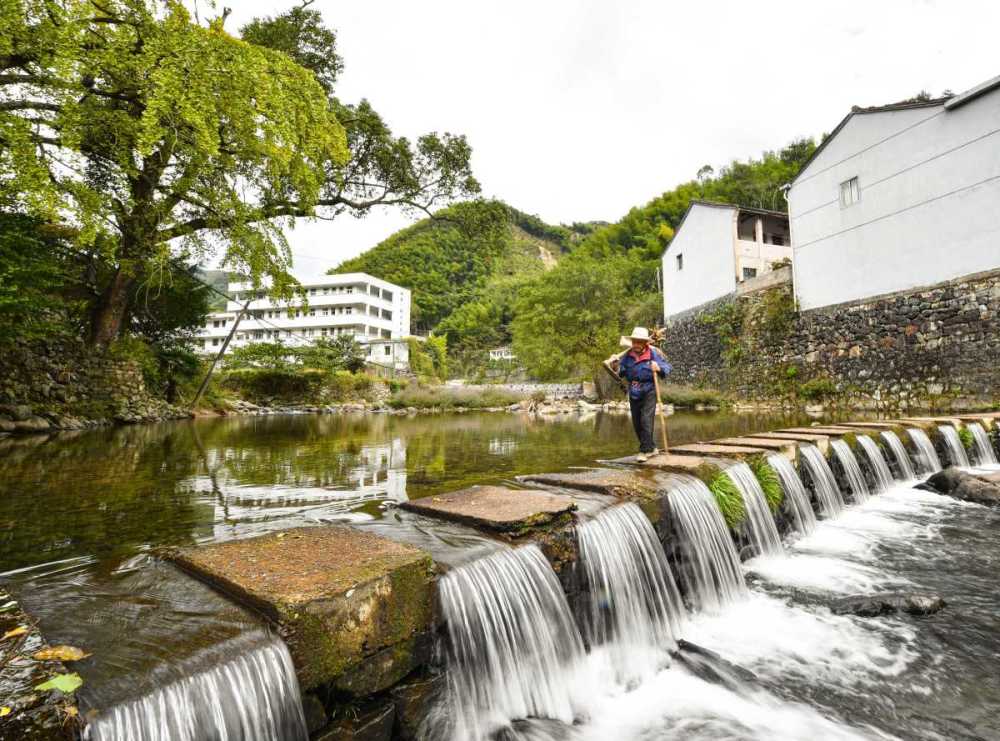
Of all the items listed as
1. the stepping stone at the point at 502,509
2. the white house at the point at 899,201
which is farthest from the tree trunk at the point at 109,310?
the white house at the point at 899,201

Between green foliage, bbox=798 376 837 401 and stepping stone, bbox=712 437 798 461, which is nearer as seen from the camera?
stepping stone, bbox=712 437 798 461

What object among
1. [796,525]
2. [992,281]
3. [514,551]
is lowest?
[796,525]

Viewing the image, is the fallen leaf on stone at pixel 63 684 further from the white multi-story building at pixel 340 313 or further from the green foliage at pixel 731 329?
the white multi-story building at pixel 340 313

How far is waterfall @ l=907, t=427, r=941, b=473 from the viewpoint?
307 inches

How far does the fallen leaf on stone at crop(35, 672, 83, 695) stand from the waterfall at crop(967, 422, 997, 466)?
1185 cm

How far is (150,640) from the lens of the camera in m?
1.62

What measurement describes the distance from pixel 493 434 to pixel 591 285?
70.3 ft

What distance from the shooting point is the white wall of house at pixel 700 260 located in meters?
26.0

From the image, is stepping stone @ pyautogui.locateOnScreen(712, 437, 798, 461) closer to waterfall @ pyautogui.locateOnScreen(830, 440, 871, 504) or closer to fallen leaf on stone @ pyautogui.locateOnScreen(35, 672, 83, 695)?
waterfall @ pyautogui.locateOnScreen(830, 440, 871, 504)

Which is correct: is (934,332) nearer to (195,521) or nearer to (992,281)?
(992,281)

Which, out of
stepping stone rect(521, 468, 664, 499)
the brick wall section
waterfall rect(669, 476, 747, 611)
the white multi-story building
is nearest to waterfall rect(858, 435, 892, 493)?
waterfall rect(669, 476, 747, 611)

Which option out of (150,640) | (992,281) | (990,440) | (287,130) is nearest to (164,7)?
(287,130)

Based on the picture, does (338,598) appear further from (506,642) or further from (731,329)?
(731,329)

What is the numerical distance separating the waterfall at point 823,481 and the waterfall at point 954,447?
370 centimetres
